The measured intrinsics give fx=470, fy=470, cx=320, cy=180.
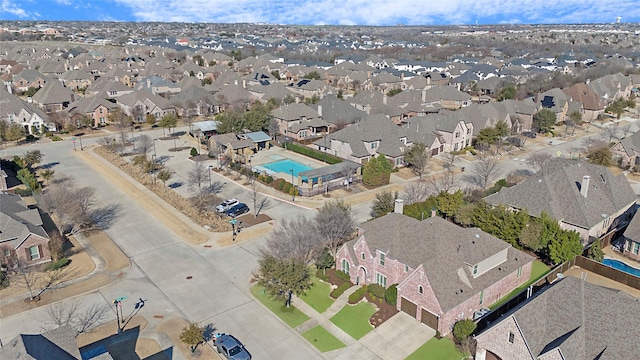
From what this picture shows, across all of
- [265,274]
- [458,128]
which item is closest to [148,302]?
[265,274]

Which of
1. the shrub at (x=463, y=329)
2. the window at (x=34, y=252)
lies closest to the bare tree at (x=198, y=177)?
the window at (x=34, y=252)

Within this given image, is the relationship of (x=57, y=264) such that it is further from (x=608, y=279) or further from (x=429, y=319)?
(x=608, y=279)

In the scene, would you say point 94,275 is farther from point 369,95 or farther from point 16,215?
point 369,95

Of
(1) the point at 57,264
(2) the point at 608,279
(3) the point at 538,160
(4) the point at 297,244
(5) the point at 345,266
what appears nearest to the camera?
(4) the point at 297,244

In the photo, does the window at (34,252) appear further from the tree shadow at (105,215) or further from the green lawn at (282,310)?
the green lawn at (282,310)

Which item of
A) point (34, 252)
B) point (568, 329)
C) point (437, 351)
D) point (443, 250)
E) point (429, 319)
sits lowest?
point (437, 351)

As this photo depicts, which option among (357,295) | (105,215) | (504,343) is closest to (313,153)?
(105,215)

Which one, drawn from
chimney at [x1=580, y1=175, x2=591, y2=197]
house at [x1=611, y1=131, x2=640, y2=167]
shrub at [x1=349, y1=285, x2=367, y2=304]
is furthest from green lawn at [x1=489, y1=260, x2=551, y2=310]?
house at [x1=611, y1=131, x2=640, y2=167]
